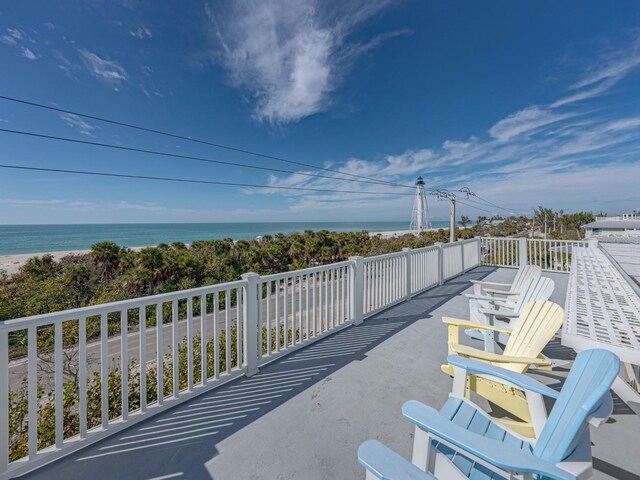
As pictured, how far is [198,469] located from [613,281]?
3268mm

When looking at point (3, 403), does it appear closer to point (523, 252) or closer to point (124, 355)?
point (124, 355)

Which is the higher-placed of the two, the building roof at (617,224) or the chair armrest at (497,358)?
the building roof at (617,224)

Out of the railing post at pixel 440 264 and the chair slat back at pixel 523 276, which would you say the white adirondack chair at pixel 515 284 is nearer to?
the chair slat back at pixel 523 276

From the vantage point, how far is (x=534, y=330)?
1940mm

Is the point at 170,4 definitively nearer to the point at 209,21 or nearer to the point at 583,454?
the point at 209,21

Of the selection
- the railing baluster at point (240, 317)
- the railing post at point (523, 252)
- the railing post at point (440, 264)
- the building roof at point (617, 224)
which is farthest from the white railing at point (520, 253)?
the building roof at point (617, 224)

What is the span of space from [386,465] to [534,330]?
→ 5.62ft

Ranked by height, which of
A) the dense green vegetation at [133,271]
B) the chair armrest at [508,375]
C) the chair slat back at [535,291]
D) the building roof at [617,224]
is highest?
the building roof at [617,224]

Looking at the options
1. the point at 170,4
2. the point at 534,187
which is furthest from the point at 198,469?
the point at 534,187

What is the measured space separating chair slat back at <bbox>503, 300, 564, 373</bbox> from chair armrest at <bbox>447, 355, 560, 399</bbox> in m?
0.51

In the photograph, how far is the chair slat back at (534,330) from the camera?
1.82 metres

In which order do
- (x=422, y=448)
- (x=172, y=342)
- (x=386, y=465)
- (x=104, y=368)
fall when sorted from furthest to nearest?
(x=172, y=342) → (x=104, y=368) → (x=422, y=448) → (x=386, y=465)

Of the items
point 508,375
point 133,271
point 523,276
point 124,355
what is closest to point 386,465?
point 508,375

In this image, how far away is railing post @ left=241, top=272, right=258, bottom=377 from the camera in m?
2.57
